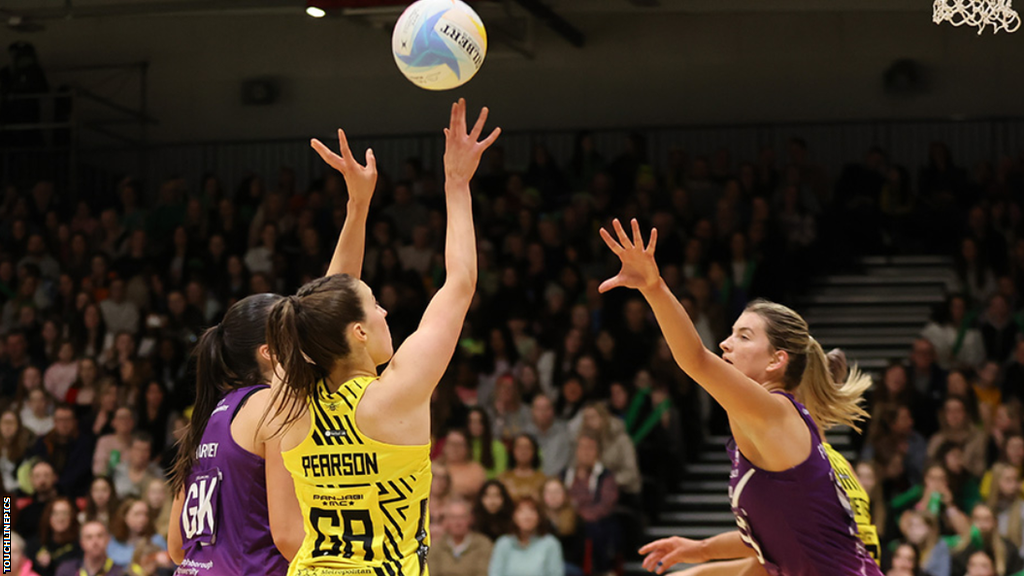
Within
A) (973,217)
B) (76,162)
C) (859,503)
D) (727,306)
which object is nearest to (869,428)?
(727,306)

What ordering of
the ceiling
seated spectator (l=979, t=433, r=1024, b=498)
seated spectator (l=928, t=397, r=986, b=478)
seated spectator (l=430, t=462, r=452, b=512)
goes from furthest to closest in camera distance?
the ceiling, seated spectator (l=430, t=462, r=452, b=512), seated spectator (l=928, t=397, r=986, b=478), seated spectator (l=979, t=433, r=1024, b=498)

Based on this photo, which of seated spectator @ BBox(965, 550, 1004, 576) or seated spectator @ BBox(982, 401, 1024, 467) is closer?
seated spectator @ BBox(965, 550, 1004, 576)

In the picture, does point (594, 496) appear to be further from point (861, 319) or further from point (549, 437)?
point (861, 319)

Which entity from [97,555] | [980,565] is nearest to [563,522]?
[980,565]

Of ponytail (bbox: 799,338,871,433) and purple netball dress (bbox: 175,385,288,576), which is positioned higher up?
ponytail (bbox: 799,338,871,433)

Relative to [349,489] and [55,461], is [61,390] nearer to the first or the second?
[55,461]

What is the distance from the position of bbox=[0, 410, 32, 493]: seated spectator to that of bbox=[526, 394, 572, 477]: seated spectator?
4231 mm

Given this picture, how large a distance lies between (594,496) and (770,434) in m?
5.59

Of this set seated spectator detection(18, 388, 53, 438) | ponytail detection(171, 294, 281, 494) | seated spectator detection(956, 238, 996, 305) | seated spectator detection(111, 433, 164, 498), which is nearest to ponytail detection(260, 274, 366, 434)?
ponytail detection(171, 294, 281, 494)

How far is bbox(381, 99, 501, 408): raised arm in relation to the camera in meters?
2.86

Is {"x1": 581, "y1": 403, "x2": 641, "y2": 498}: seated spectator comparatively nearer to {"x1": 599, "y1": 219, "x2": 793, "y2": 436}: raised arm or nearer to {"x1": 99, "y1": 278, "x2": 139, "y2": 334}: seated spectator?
{"x1": 99, "y1": 278, "x2": 139, "y2": 334}: seated spectator

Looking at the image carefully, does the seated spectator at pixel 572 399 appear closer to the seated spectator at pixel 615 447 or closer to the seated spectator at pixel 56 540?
the seated spectator at pixel 615 447

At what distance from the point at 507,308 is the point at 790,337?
7.36 metres

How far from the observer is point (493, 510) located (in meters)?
8.57
